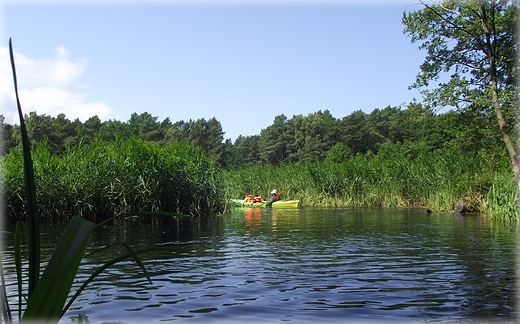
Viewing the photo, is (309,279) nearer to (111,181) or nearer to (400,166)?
(111,181)

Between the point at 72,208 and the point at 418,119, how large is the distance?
1139 centimetres

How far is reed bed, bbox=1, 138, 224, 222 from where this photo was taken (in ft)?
46.4

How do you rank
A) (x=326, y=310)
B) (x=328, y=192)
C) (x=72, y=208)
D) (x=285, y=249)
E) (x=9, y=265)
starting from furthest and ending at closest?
1. (x=328, y=192)
2. (x=72, y=208)
3. (x=285, y=249)
4. (x=9, y=265)
5. (x=326, y=310)

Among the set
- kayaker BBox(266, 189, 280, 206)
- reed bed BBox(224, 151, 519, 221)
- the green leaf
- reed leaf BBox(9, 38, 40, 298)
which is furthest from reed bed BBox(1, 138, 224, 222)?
the green leaf

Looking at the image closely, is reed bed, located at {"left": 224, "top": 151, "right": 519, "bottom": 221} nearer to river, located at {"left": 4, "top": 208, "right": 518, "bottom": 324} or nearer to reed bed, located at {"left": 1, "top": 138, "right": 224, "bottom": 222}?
reed bed, located at {"left": 1, "top": 138, "right": 224, "bottom": 222}

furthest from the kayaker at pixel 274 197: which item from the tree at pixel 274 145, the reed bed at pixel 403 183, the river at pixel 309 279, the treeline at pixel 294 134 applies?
the tree at pixel 274 145

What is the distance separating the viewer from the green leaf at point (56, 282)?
1.51m

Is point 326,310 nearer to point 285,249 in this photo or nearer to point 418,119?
point 285,249

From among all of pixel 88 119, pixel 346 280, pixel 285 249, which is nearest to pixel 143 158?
pixel 285 249

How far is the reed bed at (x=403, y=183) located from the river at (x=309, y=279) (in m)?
4.96

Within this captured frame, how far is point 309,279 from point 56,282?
5.24 m

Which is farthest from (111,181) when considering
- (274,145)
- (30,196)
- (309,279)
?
(274,145)

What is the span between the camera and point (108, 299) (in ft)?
17.7

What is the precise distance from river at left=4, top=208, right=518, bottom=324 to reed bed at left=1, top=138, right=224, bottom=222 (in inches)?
106
